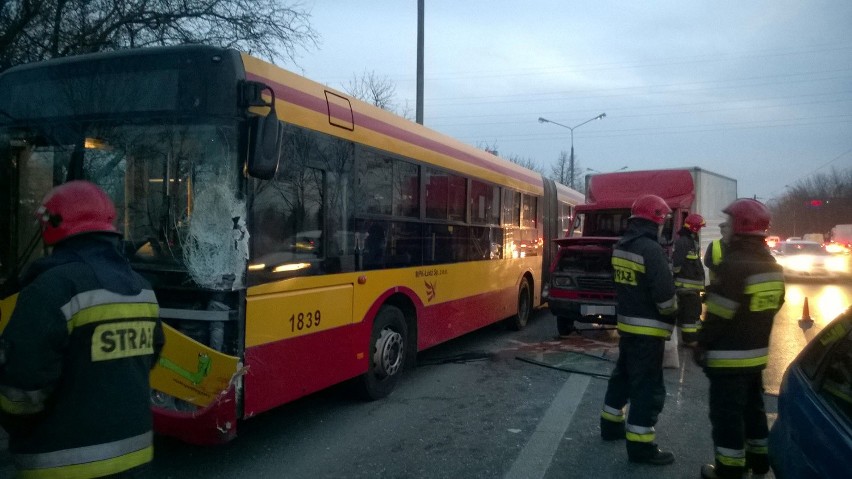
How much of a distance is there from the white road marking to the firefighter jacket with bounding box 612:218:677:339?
1.19 metres

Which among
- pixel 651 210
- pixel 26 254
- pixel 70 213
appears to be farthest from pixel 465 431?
pixel 70 213

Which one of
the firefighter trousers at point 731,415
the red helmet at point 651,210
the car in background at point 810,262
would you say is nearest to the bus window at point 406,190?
the red helmet at point 651,210

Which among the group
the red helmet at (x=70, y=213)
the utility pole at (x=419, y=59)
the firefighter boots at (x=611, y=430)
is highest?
the utility pole at (x=419, y=59)

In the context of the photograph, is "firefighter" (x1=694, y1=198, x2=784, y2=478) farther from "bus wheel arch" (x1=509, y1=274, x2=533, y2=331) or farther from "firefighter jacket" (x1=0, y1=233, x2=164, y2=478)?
"bus wheel arch" (x1=509, y1=274, x2=533, y2=331)

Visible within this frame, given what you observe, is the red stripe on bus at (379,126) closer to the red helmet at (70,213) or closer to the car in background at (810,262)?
the red helmet at (70,213)

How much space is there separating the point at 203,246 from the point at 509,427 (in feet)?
10.5

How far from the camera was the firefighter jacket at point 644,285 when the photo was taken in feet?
16.0

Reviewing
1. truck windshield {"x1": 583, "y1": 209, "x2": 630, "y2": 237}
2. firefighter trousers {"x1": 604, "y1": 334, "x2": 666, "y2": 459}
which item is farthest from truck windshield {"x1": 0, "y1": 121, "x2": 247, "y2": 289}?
truck windshield {"x1": 583, "y1": 209, "x2": 630, "y2": 237}

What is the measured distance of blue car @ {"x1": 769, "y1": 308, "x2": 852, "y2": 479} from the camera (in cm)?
249

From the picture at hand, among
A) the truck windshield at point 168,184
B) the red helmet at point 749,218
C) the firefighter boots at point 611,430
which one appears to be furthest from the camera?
the firefighter boots at point 611,430

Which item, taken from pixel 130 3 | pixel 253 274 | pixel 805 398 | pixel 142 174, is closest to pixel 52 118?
pixel 142 174

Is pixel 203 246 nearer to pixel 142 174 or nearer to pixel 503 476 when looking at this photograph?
pixel 142 174

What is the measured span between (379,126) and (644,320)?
3287mm

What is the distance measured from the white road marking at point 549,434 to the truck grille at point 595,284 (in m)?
2.43
